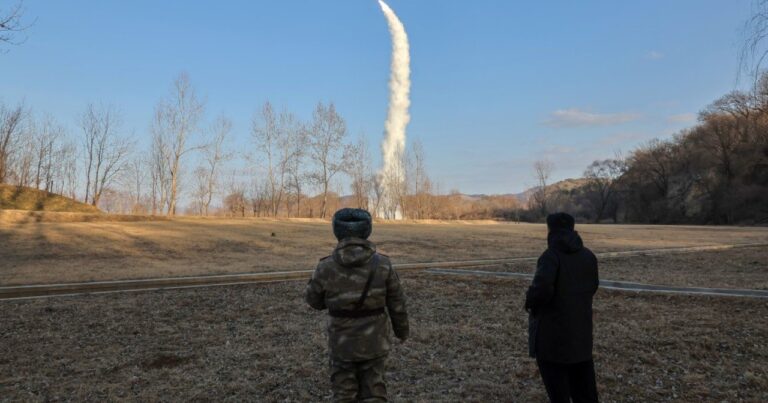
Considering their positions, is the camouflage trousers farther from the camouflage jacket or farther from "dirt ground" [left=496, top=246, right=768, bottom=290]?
"dirt ground" [left=496, top=246, right=768, bottom=290]

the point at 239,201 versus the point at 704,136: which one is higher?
the point at 704,136

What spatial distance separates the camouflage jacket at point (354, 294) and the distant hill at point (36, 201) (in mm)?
43153

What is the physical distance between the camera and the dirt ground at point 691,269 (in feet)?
41.2

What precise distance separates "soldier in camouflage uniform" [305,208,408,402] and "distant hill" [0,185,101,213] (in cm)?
4314

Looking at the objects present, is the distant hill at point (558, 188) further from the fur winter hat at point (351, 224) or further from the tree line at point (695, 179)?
the fur winter hat at point (351, 224)

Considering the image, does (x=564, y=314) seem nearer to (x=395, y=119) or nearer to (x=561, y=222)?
(x=561, y=222)

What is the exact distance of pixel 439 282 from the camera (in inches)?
528

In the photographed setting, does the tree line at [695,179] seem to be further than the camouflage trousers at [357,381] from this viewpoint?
Yes

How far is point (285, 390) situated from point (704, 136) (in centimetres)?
9571

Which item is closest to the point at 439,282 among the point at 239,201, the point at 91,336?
the point at 91,336

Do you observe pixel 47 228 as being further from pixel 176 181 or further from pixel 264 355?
pixel 264 355

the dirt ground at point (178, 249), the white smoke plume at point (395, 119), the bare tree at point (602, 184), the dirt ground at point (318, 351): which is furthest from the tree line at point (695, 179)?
the dirt ground at point (318, 351)

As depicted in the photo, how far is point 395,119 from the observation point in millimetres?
77562

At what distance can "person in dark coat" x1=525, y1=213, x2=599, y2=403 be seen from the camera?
12.0ft
